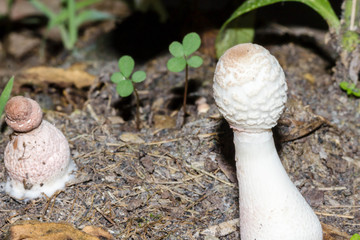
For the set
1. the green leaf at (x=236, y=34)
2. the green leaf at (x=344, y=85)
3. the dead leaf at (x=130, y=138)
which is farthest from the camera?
the green leaf at (x=236, y=34)

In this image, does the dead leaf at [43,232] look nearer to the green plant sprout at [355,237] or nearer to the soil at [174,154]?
the soil at [174,154]

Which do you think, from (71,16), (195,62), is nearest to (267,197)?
(195,62)

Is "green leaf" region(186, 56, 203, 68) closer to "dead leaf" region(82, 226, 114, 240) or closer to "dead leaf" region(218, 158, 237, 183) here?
"dead leaf" region(218, 158, 237, 183)

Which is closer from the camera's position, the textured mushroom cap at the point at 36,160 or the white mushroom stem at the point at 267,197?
the white mushroom stem at the point at 267,197

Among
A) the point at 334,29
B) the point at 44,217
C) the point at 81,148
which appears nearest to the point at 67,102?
the point at 81,148

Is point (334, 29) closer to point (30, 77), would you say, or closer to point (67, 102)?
point (67, 102)

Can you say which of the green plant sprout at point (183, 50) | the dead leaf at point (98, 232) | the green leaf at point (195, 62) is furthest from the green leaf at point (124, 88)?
the dead leaf at point (98, 232)

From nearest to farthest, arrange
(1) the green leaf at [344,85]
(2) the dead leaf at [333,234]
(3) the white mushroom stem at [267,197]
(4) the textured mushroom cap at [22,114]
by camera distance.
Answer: (3) the white mushroom stem at [267,197]
(4) the textured mushroom cap at [22,114]
(2) the dead leaf at [333,234]
(1) the green leaf at [344,85]

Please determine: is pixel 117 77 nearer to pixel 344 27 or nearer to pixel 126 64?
pixel 126 64
